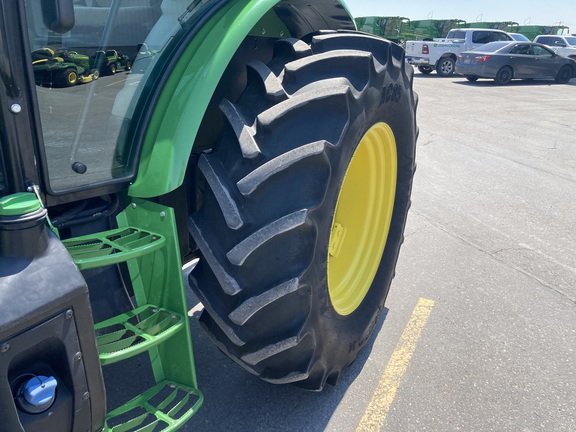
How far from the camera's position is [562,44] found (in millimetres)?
22156

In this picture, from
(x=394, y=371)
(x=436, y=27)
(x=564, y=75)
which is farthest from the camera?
(x=436, y=27)

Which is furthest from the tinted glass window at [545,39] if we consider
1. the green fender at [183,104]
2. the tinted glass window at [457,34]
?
the green fender at [183,104]

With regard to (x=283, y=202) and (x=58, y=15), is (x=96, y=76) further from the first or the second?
(x=283, y=202)

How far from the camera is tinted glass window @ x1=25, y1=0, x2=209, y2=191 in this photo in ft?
4.81

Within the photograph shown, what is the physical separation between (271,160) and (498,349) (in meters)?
1.94

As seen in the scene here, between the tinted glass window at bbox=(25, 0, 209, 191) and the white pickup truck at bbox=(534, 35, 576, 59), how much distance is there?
2325 centimetres

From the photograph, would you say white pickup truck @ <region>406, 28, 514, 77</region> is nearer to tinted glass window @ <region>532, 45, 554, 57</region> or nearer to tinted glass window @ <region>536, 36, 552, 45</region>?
tinted glass window @ <region>532, 45, 554, 57</region>

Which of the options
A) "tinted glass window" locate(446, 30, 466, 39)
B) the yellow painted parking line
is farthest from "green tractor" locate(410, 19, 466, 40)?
the yellow painted parking line

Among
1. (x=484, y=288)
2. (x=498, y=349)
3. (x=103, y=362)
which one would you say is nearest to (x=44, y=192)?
(x=103, y=362)

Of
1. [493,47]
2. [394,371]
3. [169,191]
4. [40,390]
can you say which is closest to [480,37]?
[493,47]

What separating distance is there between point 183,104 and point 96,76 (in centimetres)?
28

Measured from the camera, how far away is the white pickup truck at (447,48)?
61.0 ft

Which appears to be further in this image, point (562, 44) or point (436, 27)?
point (436, 27)

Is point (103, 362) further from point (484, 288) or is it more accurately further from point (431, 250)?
point (431, 250)
